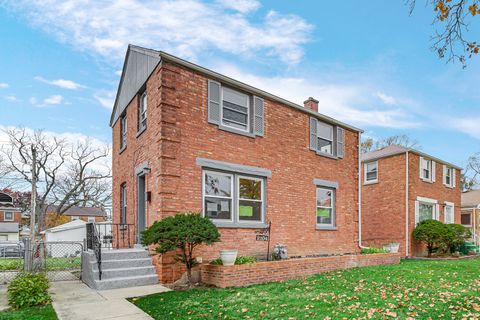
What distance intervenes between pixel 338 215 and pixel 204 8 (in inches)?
359

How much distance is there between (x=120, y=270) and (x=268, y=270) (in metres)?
3.64

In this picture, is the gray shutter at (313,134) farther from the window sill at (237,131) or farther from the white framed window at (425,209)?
the white framed window at (425,209)

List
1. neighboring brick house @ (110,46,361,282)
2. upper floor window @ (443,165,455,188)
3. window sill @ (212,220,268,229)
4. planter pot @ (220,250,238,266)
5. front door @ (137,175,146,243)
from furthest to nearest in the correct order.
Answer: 1. upper floor window @ (443,165,455,188)
2. front door @ (137,175,146,243)
3. window sill @ (212,220,268,229)
4. neighboring brick house @ (110,46,361,282)
5. planter pot @ (220,250,238,266)

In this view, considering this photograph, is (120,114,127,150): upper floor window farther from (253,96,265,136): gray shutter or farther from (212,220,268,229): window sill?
(212,220,268,229): window sill

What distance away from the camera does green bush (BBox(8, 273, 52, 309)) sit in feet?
22.4

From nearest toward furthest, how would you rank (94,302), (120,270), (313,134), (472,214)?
1. (94,302)
2. (120,270)
3. (313,134)
4. (472,214)

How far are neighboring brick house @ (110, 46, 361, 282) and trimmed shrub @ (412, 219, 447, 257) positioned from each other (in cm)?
A: 529

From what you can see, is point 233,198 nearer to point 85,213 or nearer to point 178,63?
point 178,63

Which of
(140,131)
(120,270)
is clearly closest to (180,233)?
(120,270)

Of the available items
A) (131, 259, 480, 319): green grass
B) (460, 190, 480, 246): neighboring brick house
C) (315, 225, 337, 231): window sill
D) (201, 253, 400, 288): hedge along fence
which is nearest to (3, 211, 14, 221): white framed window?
(315, 225, 337, 231): window sill

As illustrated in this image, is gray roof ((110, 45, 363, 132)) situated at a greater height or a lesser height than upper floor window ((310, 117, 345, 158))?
greater

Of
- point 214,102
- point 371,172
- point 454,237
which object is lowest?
point 454,237

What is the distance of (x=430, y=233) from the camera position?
57.9 feet

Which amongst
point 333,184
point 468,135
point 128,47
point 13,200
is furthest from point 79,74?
point 13,200
